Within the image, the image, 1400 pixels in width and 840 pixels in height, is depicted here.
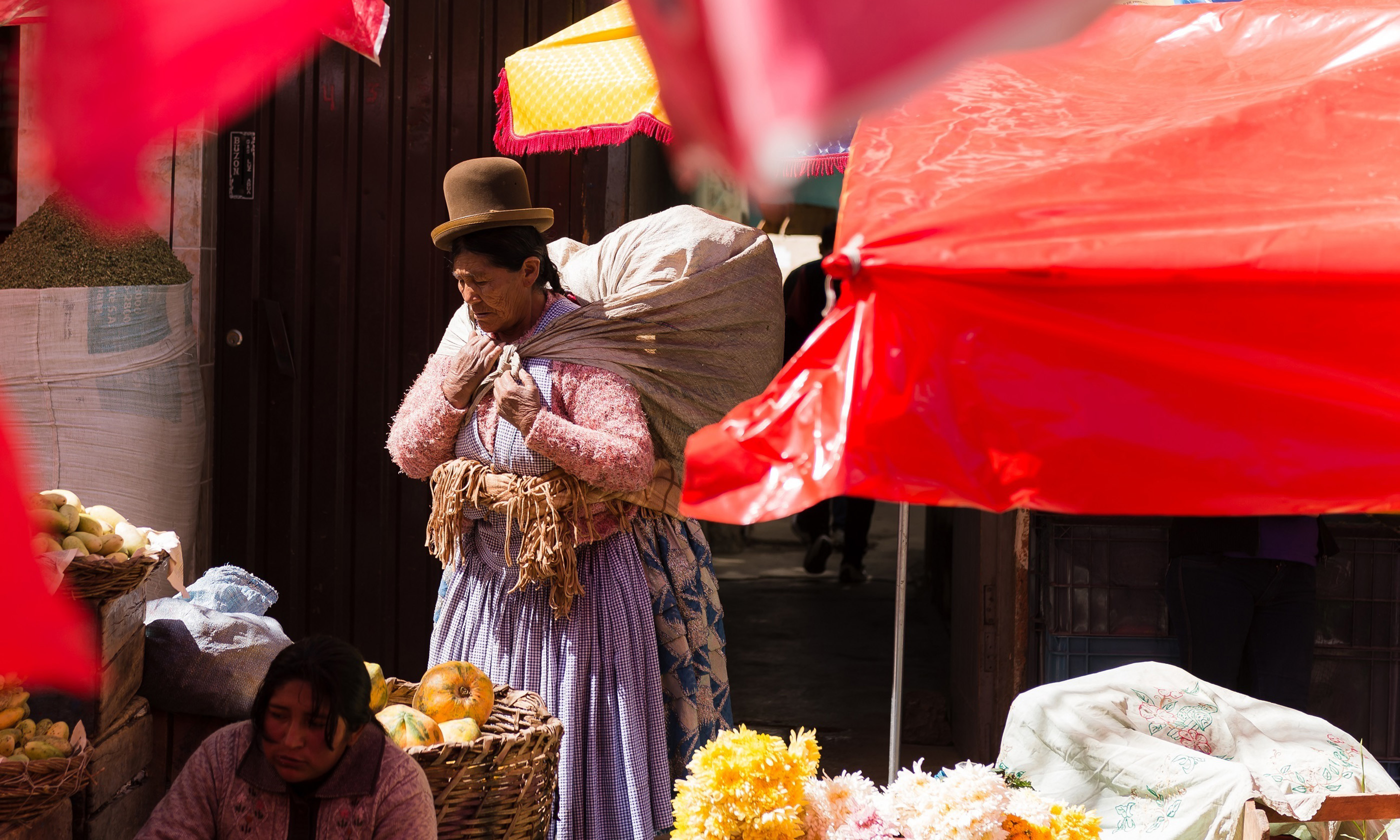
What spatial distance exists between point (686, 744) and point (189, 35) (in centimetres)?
324

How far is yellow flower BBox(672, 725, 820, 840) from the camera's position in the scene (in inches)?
97.3

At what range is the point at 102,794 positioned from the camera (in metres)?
2.97

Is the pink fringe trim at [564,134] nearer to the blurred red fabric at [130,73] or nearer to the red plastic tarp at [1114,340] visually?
the red plastic tarp at [1114,340]

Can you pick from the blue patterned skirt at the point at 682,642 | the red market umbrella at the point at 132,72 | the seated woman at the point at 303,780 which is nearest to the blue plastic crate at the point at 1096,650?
the blue patterned skirt at the point at 682,642

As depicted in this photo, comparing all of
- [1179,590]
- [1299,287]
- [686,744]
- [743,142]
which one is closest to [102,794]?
[686,744]

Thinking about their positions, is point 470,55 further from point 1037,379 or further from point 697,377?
point 1037,379

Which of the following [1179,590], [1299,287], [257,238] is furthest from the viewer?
[257,238]

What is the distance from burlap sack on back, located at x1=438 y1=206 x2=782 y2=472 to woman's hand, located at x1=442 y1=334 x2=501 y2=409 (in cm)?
4

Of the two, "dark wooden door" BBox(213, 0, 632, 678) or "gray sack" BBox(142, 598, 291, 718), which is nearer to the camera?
"gray sack" BBox(142, 598, 291, 718)

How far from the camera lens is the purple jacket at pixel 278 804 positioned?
2594 millimetres

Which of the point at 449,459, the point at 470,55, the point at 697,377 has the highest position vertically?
the point at 470,55

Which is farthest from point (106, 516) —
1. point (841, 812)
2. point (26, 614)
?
point (26, 614)

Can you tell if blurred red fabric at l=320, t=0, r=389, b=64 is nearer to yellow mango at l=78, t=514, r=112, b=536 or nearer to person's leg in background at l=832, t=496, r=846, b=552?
yellow mango at l=78, t=514, r=112, b=536

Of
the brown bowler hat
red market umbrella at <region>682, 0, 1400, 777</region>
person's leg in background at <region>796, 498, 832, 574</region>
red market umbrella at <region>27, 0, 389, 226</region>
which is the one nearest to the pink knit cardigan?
the brown bowler hat
